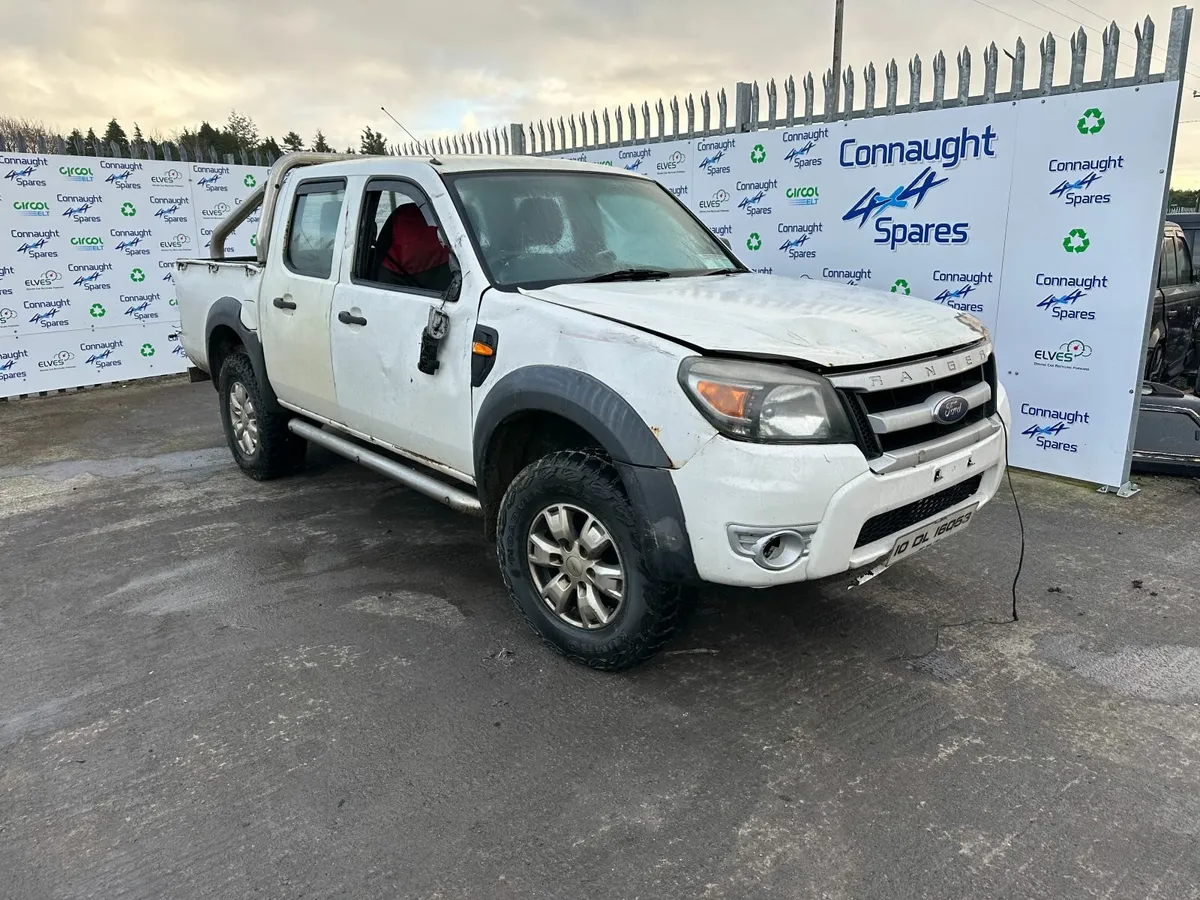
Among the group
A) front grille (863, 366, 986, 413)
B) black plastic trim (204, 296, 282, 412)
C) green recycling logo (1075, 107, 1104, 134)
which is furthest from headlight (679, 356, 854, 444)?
green recycling logo (1075, 107, 1104, 134)

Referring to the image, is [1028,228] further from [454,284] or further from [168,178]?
[168,178]

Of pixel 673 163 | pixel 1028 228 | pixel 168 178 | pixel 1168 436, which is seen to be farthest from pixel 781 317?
pixel 168 178

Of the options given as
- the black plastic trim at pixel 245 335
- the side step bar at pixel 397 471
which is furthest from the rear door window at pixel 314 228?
the side step bar at pixel 397 471

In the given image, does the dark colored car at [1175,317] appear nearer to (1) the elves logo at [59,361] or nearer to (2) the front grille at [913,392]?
(2) the front grille at [913,392]

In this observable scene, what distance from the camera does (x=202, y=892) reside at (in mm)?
2270

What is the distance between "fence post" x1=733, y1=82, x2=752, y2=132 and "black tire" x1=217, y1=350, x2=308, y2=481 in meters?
4.79

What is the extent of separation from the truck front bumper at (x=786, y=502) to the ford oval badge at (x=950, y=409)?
0.24m

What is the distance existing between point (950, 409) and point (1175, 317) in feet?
21.9

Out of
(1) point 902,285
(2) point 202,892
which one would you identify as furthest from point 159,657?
(1) point 902,285

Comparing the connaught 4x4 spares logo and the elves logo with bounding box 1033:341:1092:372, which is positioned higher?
the elves logo with bounding box 1033:341:1092:372

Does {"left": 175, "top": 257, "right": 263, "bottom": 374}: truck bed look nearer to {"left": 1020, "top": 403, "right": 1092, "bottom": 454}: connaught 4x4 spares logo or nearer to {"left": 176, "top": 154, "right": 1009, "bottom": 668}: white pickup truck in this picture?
{"left": 176, "top": 154, "right": 1009, "bottom": 668}: white pickup truck

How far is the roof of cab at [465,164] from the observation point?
12.8 ft

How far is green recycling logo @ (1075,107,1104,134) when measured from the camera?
17.5 ft

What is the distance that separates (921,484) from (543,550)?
1.42 meters
